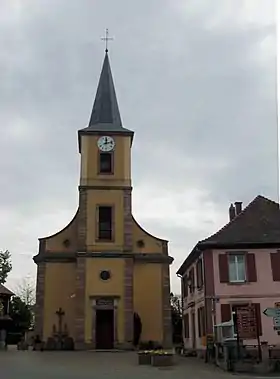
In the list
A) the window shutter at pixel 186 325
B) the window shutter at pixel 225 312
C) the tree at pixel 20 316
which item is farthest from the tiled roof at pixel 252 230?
the tree at pixel 20 316

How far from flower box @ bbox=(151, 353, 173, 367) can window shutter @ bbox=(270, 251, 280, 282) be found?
7791mm

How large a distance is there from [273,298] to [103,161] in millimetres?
16164

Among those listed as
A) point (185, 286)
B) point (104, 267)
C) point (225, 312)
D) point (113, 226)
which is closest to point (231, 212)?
point (185, 286)

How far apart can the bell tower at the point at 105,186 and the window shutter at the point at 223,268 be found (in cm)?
976

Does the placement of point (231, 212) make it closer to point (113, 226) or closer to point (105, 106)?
point (113, 226)

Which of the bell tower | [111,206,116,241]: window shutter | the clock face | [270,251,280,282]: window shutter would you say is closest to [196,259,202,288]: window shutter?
[270,251,280,282]: window shutter

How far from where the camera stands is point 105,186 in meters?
37.6

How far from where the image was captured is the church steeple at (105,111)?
38.9 meters

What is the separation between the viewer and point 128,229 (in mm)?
36562

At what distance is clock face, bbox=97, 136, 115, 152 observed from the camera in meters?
38.7

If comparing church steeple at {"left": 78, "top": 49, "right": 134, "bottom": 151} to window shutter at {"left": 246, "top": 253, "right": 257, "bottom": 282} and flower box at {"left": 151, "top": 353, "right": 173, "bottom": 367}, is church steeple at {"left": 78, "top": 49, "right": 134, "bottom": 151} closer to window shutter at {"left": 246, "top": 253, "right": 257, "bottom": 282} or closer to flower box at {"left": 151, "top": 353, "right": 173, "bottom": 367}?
window shutter at {"left": 246, "top": 253, "right": 257, "bottom": 282}

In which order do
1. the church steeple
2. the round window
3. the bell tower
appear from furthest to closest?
1. the church steeple
2. the bell tower
3. the round window

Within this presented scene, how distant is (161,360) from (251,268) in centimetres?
771

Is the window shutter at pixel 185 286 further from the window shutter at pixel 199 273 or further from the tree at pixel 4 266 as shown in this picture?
the tree at pixel 4 266
